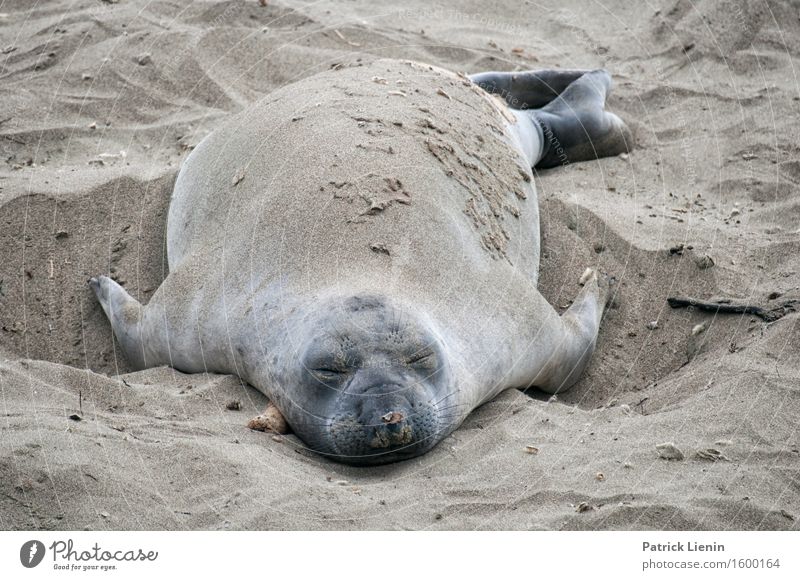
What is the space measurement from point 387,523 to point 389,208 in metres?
1.76

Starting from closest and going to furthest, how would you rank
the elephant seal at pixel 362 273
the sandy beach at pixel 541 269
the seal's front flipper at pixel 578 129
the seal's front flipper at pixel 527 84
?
the sandy beach at pixel 541 269 < the elephant seal at pixel 362 273 < the seal's front flipper at pixel 578 129 < the seal's front flipper at pixel 527 84

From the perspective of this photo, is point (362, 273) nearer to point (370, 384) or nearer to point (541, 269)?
point (370, 384)

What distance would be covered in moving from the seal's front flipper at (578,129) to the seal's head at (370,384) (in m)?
3.37

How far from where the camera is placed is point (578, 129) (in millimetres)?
7688

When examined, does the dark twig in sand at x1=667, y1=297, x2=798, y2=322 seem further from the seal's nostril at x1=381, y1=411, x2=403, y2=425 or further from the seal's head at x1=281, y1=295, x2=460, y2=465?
the seal's nostril at x1=381, y1=411, x2=403, y2=425

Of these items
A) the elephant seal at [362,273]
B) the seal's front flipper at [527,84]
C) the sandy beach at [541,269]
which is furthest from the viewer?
the seal's front flipper at [527,84]

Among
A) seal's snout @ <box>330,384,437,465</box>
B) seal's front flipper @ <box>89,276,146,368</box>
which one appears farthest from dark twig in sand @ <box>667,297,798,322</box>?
seal's front flipper @ <box>89,276,146,368</box>

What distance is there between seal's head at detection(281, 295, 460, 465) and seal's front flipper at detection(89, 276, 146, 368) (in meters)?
1.17

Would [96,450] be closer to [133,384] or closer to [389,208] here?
[133,384]

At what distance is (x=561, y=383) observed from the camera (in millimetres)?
5348

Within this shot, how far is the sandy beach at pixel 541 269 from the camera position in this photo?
3.87 metres

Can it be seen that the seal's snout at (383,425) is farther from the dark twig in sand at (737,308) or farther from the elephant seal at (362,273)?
the dark twig in sand at (737,308)

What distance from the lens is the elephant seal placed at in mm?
4371

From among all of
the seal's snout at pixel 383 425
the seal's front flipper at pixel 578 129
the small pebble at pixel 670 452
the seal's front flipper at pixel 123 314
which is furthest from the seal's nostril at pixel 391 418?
the seal's front flipper at pixel 578 129
